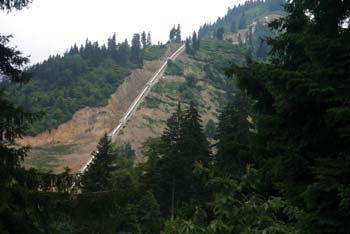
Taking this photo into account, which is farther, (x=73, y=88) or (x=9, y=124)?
(x=73, y=88)

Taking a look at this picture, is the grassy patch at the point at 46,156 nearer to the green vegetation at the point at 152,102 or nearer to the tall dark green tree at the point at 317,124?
the green vegetation at the point at 152,102

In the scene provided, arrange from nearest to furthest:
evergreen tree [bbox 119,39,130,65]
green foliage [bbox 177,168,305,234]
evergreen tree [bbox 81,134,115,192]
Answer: green foliage [bbox 177,168,305,234] → evergreen tree [bbox 81,134,115,192] → evergreen tree [bbox 119,39,130,65]

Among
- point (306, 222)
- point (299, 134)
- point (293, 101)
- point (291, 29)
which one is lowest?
point (306, 222)

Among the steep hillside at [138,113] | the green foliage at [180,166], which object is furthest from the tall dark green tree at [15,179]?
the steep hillside at [138,113]

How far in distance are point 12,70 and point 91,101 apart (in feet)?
435

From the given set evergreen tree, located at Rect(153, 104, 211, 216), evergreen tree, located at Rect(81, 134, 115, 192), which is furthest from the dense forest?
evergreen tree, located at Rect(153, 104, 211, 216)

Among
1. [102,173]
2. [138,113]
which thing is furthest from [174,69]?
[102,173]

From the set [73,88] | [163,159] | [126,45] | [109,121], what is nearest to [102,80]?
[73,88]

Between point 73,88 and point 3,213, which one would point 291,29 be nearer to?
point 3,213

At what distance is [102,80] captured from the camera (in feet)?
522

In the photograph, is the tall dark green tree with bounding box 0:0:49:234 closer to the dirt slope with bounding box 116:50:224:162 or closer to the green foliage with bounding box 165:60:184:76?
the dirt slope with bounding box 116:50:224:162

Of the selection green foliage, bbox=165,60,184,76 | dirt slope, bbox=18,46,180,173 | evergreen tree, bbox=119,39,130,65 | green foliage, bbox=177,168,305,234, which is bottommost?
dirt slope, bbox=18,46,180,173

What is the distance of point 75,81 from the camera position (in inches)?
6102

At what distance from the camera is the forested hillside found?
429ft
